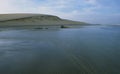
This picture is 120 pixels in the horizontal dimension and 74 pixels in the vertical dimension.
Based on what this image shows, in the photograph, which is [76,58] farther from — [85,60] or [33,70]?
[33,70]

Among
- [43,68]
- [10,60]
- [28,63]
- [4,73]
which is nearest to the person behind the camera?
[4,73]

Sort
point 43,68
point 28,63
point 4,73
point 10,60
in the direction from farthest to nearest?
point 10,60 → point 28,63 → point 43,68 → point 4,73

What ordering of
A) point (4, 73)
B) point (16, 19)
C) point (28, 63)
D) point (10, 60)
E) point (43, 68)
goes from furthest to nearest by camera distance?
point (16, 19) < point (10, 60) < point (28, 63) < point (43, 68) < point (4, 73)

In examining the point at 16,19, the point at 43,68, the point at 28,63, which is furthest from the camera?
the point at 16,19

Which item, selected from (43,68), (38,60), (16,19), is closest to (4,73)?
(43,68)

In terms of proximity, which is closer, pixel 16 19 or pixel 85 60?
pixel 85 60

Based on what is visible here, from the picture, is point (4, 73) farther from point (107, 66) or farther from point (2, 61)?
point (107, 66)

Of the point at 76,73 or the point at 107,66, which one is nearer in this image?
the point at 76,73

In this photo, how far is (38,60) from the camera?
23.2 ft

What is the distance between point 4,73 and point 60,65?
6.38ft

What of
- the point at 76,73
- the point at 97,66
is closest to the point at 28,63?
the point at 76,73

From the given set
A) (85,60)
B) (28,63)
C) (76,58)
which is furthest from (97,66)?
(28,63)

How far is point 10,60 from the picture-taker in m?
7.05

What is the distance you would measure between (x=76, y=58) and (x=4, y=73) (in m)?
3.12
